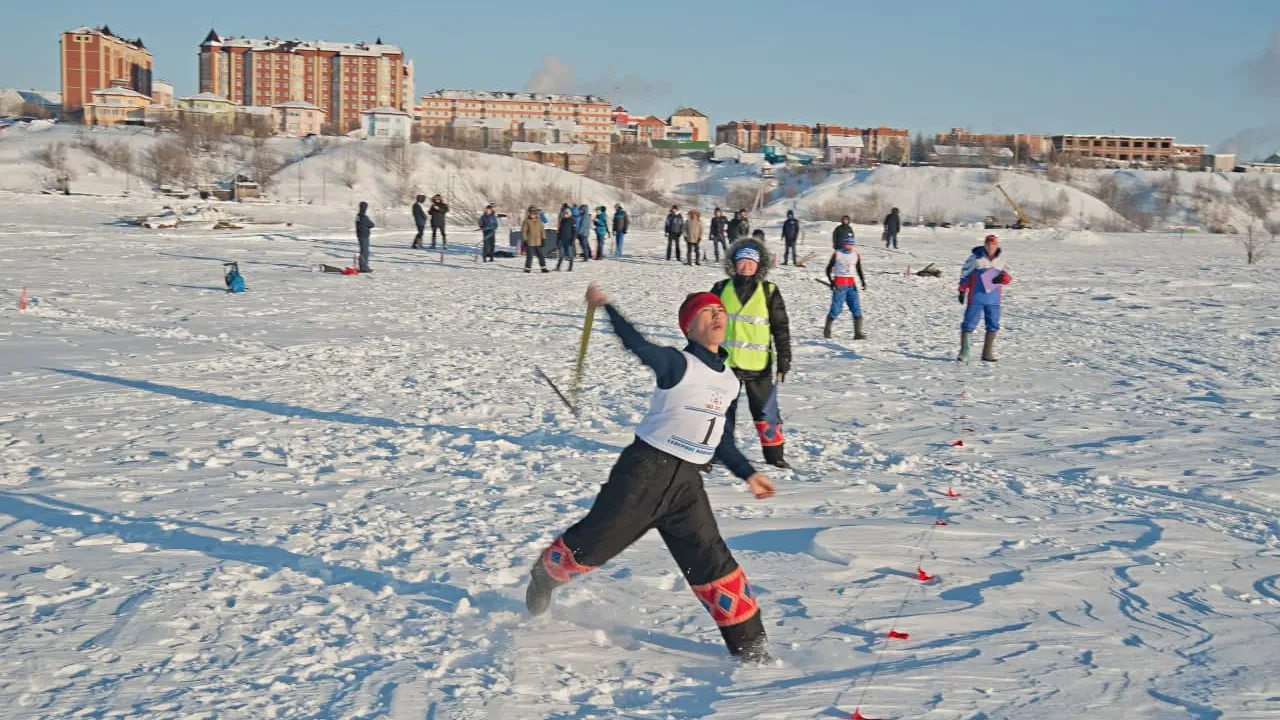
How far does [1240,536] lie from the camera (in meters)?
5.86

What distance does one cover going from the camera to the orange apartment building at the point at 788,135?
17988 centimetres

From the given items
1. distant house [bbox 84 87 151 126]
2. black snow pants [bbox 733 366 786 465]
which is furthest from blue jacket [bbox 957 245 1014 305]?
distant house [bbox 84 87 151 126]

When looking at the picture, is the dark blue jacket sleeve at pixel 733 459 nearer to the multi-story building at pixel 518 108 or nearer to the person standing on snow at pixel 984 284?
the person standing on snow at pixel 984 284

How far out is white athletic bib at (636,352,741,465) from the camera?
13.3 feet

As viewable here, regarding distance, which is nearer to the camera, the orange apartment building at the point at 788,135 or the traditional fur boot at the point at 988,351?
the traditional fur boot at the point at 988,351

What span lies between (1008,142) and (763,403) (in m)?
179

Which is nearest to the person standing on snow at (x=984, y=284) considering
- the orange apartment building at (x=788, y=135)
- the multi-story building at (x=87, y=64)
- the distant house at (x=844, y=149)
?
the distant house at (x=844, y=149)

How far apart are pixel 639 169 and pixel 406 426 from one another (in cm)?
10615

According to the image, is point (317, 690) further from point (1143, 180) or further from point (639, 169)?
point (1143, 180)

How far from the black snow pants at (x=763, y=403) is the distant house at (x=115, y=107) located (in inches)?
4995

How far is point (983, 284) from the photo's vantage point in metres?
12.1

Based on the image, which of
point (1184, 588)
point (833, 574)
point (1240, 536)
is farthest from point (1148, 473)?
point (833, 574)

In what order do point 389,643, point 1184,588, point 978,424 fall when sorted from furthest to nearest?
point 978,424, point 1184,588, point 389,643

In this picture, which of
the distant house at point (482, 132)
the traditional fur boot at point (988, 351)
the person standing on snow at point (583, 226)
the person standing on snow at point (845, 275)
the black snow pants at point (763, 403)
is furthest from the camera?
the distant house at point (482, 132)
